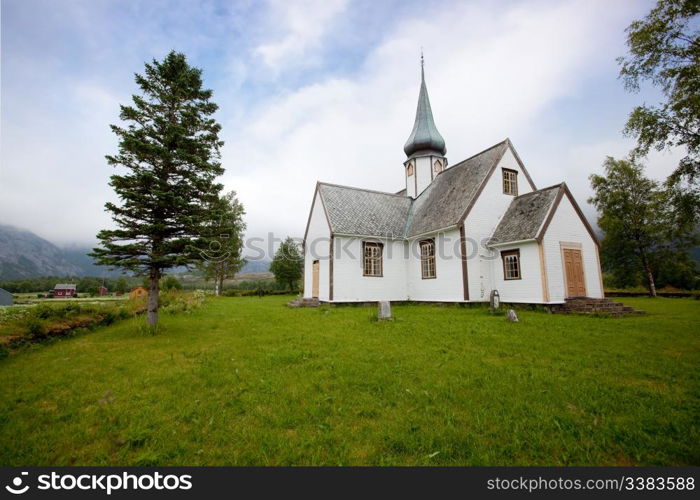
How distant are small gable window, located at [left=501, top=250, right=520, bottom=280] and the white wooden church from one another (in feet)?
0.17

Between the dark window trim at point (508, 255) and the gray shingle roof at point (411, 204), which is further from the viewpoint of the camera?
the gray shingle roof at point (411, 204)

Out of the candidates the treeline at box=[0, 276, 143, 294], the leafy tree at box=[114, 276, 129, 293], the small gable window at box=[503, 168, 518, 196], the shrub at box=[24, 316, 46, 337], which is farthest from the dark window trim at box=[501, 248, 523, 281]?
the leafy tree at box=[114, 276, 129, 293]

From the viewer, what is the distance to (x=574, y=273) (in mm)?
15328

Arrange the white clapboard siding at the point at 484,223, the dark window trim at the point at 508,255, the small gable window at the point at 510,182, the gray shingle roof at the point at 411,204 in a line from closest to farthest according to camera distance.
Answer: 1. the dark window trim at the point at 508,255
2. the white clapboard siding at the point at 484,223
3. the gray shingle roof at the point at 411,204
4. the small gable window at the point at 510,182

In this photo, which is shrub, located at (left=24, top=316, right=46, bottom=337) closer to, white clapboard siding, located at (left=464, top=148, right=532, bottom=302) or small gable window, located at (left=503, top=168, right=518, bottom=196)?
white clapboard siding, located at (left=464, top=148, right=532, bottom=302)

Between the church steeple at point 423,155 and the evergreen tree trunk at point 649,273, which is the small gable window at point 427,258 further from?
the evergreen tree trunk at point 649,273

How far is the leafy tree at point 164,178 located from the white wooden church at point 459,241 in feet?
31.2

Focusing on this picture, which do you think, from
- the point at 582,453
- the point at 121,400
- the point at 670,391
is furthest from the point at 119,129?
the point at 670,391

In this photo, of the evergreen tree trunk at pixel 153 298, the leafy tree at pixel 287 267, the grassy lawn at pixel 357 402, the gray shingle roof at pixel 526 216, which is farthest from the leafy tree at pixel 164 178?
the leafy tree at pixel 287 267

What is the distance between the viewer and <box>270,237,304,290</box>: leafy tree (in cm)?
4088

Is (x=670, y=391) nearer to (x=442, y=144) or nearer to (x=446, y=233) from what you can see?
(x=446, y=233)

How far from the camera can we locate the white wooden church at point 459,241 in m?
15.4

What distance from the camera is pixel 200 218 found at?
9.48 meters

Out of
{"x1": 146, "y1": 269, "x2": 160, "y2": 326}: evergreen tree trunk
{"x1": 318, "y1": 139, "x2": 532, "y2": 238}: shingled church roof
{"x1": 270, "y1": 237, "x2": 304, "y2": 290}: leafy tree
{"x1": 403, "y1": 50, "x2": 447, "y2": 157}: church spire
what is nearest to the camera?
{"x1": 146, "y1": 269, "x2": 160, "y2": 326}: evergreen tree trunk
